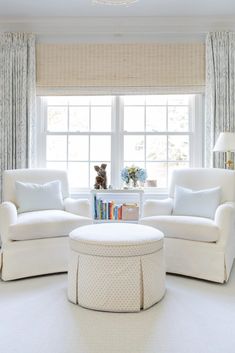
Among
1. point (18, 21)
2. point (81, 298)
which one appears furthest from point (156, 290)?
point (18, 21)

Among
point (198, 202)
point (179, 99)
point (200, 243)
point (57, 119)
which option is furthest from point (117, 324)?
point (179, 99)

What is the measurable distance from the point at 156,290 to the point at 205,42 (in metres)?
3.05

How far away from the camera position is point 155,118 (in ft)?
14.3

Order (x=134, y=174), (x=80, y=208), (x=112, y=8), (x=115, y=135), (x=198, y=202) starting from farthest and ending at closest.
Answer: (x=115, y=135) < (x=134, y=174) < (x=112, y=8) < (x=80, y=208) < (x=198, y=202)

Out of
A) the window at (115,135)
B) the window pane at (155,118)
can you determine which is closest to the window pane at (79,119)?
the window at (115,135)

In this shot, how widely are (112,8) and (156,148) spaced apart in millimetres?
1717

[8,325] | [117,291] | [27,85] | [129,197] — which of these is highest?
[27,85]

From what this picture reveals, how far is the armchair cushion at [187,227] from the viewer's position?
287 centimetres

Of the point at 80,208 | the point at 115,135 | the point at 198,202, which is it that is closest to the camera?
the point at 198,202

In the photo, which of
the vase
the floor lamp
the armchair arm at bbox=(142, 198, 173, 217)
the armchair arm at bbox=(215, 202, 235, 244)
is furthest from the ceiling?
the armchair arm at bbox=(215, 202, 235, 244)

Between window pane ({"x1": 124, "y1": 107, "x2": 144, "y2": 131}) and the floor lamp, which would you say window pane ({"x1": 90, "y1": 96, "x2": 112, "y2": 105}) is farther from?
the floor lamp

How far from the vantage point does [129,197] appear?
14.2 ft

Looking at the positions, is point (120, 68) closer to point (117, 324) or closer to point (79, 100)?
point (79, 100)

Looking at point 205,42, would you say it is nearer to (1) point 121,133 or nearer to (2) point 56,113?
(1) point 121,133
